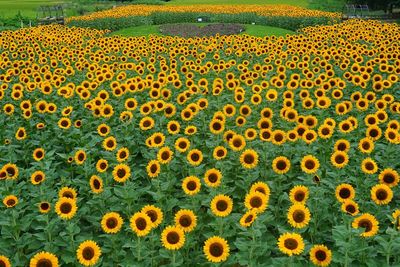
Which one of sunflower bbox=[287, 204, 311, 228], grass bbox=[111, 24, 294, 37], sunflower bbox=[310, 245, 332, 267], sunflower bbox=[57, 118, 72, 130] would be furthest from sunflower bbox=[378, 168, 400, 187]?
grass bbox=[111, 24, 294, 37]

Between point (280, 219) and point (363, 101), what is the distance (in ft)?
9.92

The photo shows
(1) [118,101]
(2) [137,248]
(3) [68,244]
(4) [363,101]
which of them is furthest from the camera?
(1) [118,101]

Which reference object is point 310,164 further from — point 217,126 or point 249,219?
point 217,126

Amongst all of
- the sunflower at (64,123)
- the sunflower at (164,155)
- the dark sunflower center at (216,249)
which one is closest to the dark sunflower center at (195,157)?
the sunflower at (164,155)

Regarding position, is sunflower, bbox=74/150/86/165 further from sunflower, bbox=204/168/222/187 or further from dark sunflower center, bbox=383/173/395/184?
dark sunflower center, bbox=383/173/395/184

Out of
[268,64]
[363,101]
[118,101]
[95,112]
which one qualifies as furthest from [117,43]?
[363,101]

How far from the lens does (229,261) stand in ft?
14.8

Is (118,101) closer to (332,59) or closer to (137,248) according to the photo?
(137,248)

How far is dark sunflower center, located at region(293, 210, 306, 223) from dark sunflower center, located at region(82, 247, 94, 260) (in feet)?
6.15

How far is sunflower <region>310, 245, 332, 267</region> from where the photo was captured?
3.88 meters

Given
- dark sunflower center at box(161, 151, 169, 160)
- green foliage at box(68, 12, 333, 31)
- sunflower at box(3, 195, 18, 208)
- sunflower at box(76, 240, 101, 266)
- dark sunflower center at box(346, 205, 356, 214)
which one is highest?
green foliage at box(68, 12, 333, 31)

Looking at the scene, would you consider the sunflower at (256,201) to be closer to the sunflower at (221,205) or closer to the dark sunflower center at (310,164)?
the sunflower at (221,205)

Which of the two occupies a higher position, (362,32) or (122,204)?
(362,32)

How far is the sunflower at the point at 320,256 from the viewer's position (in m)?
3.88
